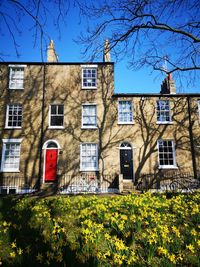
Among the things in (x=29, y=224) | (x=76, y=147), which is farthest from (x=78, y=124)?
(x=29, y=224)

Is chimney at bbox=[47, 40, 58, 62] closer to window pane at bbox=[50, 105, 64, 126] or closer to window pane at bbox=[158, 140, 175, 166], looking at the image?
window pane at bbox=[50, 105, 64, 126]

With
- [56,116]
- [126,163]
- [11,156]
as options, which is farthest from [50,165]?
[126,163]

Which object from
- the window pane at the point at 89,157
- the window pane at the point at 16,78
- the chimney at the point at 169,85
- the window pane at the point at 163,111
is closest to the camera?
the window pane at the point at 89,157

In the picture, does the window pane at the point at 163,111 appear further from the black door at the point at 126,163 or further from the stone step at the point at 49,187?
the stone step at the point at 49,187

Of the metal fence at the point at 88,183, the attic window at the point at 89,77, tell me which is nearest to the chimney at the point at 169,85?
the attic window at the point at 89,77

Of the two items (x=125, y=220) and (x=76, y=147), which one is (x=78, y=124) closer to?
(x=76, y=147)

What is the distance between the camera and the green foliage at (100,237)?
3.79 metres

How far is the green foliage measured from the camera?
3789 millimetres

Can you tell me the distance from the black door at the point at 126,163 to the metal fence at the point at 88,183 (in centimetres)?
109

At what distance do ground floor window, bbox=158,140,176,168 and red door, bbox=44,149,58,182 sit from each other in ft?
29.4

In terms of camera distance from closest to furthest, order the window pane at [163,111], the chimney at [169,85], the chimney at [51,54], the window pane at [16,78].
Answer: the window pane at [163,111]
the window pane at [16,78]
the chimney at [51,54]
the chimney at [169,85]

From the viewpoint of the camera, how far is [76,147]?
16922 mm

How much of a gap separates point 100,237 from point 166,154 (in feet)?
46.0

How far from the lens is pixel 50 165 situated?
54.7ft
